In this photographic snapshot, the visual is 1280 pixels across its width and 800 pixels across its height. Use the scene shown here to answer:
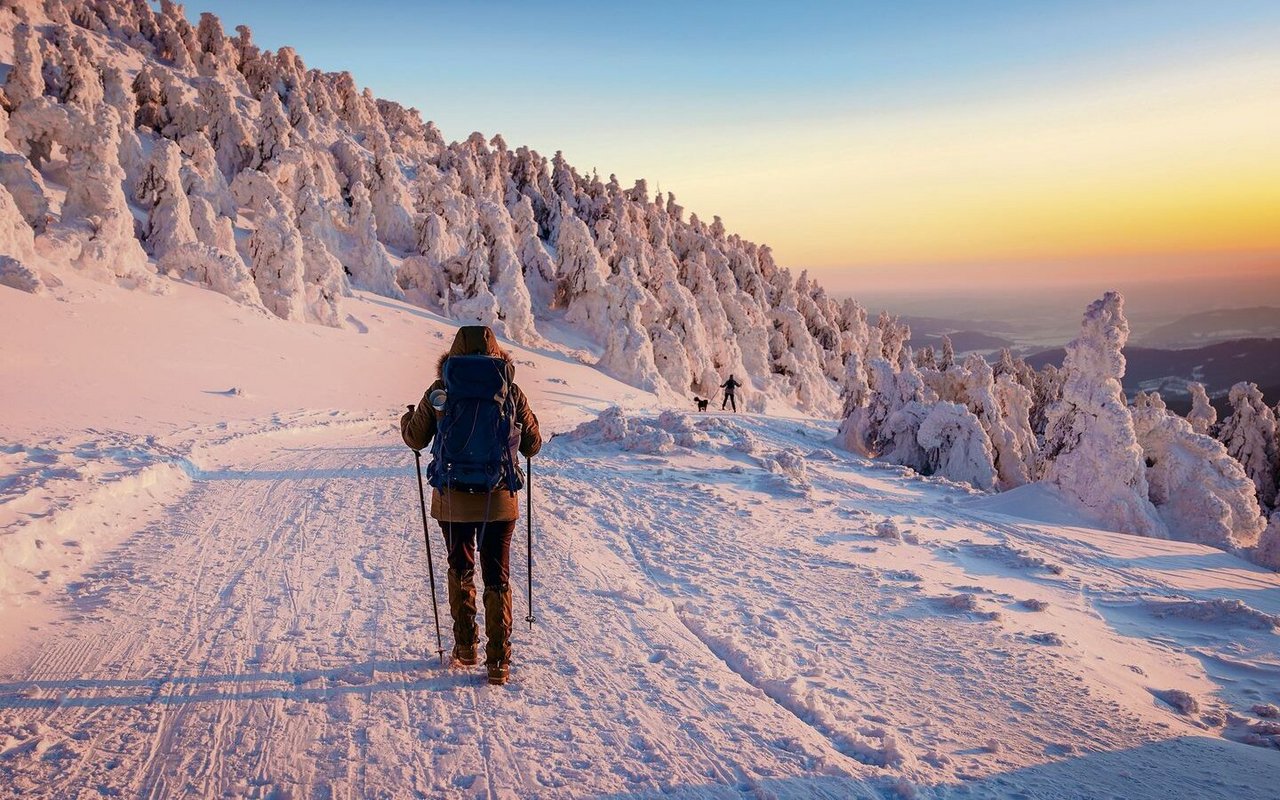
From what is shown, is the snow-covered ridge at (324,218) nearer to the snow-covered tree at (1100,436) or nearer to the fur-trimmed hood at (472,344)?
the fur-trimmed hood at (472,344)

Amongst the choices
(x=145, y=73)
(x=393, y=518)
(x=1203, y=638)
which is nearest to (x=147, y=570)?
(x=393, y=518)

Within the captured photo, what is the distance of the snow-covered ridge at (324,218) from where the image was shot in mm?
24719

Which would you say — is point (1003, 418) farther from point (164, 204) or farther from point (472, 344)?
point (164, 204)

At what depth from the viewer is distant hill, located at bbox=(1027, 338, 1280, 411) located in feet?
→ 390

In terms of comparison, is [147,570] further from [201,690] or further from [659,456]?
[659,456]

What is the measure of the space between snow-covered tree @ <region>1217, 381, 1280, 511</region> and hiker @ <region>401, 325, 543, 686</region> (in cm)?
3371

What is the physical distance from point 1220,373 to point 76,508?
168 m

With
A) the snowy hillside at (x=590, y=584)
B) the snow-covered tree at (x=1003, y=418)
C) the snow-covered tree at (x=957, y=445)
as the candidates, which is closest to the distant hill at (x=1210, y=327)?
the snow-covered tree at (x=1003, y=418)

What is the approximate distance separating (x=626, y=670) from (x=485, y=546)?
1383mm

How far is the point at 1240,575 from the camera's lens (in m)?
9.30

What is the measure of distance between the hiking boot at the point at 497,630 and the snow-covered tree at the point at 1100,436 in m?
11.9

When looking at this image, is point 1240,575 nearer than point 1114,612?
No

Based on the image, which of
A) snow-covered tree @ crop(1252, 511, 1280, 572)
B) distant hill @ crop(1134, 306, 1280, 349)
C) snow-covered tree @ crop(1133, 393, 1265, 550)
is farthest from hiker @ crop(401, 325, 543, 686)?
distant hill @ crop(1134, 306, 1280, 349)

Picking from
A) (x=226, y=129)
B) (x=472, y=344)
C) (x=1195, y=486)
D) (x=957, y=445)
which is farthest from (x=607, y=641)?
(x=226, y=129)
